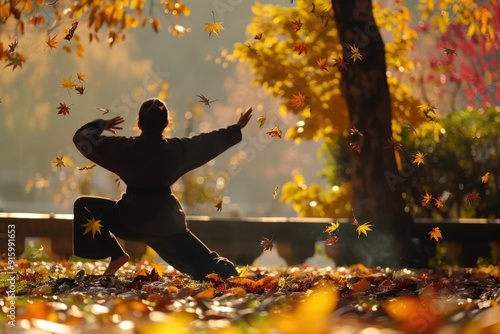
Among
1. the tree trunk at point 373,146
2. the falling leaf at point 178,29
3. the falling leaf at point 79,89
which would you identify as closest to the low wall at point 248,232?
the tree trunk at point 373,146

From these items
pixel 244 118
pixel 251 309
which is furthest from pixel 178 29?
pixel 251 309

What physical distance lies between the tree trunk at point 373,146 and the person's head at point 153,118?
3.27 metres

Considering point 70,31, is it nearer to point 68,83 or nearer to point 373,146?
point 68,83

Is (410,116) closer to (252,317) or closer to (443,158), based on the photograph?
(443,158)

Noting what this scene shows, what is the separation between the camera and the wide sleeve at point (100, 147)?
573cm

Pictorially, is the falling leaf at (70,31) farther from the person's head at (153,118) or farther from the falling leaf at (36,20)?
the falling leaf at (36,20)

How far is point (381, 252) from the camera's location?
29.0ft

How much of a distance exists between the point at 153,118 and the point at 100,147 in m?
0.45

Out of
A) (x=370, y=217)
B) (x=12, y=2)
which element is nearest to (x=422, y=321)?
(x=370, y=217)

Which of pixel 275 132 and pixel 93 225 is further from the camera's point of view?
pixel 93 225

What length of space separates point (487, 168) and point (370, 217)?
11.1 feet

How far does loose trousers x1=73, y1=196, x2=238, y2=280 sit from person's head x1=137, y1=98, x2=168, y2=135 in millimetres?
652

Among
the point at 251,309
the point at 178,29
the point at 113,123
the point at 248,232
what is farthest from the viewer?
the point at 248,232

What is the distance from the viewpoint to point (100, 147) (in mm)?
5723
